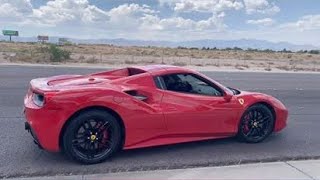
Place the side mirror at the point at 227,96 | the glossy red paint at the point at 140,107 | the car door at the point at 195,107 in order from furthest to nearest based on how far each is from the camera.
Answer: the side mirror at the point at 227,96
the car door at the point at 195,107
the glossy red paint at the point at 140,107

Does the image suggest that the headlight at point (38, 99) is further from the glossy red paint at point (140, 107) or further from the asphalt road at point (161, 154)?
the asphalt road at point (161, 154)

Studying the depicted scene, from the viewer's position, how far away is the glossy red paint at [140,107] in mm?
4930

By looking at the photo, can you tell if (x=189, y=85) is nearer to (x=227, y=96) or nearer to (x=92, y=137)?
(x=227, y=96)

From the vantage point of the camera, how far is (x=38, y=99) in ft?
17.0

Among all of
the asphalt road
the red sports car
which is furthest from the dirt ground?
the red sports car

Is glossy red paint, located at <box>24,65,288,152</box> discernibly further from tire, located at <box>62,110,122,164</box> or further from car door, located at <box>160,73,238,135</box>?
tire, located at <box>62,110,122,164</box>

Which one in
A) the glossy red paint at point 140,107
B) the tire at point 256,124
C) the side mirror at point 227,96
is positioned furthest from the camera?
the tire at point 256,124

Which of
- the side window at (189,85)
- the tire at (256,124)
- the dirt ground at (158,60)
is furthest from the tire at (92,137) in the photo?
the dirt ground at (158,60)

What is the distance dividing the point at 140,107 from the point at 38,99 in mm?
1411

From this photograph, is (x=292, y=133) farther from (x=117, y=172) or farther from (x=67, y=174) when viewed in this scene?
(x=67, y=174)

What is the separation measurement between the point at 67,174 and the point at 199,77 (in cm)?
251

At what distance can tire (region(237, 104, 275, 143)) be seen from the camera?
6.31 m

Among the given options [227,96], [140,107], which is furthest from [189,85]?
[140,107]

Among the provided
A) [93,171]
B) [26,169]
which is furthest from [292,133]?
[26,169]
